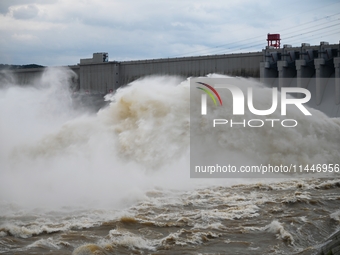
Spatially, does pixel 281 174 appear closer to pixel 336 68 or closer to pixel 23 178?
pixel 23 178

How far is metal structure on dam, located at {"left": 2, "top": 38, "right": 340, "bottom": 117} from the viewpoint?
37.7m

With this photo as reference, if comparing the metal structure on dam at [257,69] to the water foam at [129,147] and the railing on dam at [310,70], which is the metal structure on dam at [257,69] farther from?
the water foam at [129,147]

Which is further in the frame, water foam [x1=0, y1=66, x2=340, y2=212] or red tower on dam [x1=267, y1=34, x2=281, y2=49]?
red tower on dam [x1=267, y1=34, x2=281, y2=49]

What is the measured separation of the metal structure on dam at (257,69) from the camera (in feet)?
124

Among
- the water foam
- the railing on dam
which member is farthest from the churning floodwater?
the railing on dam

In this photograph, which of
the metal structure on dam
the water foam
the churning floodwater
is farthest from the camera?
the metal structure on dam

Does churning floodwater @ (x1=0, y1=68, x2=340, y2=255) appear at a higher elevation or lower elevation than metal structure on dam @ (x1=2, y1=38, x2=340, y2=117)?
lower

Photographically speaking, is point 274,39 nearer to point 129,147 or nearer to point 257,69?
point 257,69

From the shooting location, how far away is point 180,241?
14453 millimetres

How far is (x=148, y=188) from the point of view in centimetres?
2077

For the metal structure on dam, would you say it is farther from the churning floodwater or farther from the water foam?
the churning floodwater

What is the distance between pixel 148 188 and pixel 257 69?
911 inches

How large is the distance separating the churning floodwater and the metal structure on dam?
9823 millimetres

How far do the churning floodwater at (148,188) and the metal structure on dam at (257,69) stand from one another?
32.2ft
